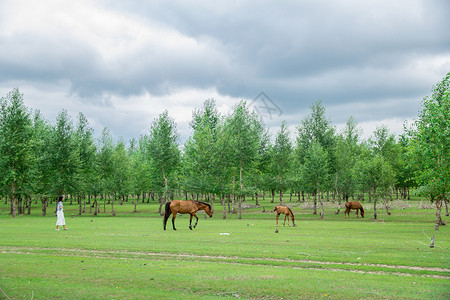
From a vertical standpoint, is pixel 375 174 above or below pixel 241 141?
below

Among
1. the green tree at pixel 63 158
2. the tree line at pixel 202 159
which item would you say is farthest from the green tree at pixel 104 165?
the green tree at pixel 63 158

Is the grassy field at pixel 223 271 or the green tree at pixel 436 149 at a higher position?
the green tree at pixel 436 149

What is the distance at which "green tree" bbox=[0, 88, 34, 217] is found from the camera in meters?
49.2

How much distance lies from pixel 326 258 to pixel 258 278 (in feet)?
16.9

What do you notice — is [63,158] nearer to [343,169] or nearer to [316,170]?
[316,170]

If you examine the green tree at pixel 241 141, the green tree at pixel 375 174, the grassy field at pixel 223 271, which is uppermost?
the green tree at pixel 241 141

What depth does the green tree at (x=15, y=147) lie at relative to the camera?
49250mm

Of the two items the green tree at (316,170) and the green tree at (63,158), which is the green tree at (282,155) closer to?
the green tree at (316,170)

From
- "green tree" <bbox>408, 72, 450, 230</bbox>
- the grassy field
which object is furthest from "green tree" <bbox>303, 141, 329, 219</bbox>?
the grassy field

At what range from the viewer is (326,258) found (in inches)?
566

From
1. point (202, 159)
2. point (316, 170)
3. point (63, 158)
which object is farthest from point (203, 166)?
point (63, 158)

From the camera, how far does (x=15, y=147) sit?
50031 mm

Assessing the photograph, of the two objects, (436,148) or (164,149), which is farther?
(164,149)

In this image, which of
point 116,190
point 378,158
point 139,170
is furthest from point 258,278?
point 139,170
